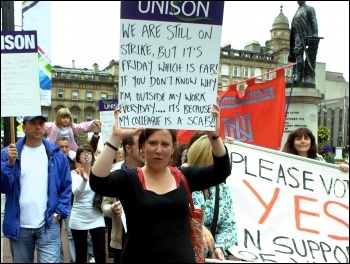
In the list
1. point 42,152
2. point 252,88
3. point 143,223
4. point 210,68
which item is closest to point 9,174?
point 42,152

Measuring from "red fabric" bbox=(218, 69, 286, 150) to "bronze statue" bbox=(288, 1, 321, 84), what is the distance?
2917 mm

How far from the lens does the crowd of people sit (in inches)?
91.6

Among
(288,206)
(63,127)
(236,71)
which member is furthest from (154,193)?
(236,71)

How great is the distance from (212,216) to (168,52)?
1.09 m

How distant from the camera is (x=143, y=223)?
2.31 metres

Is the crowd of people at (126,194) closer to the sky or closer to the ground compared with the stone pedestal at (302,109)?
closer to the ground

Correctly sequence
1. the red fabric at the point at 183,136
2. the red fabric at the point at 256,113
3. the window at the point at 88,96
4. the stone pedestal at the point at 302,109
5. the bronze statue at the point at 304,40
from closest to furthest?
the red fabric at the point at 256,113, the red fabric at the point at 183,136, the stone pedestal at the point at 302,109, the bronze statue at the point at 304,40, the window at the point at 88,96

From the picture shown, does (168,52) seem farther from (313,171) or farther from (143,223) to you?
(313,171)

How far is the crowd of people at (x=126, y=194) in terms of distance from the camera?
233 cm

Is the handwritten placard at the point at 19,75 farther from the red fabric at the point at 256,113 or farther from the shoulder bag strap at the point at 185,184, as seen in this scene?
the red fabric at the point at 256,113

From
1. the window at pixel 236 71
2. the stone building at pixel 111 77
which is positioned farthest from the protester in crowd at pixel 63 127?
the window at pixel 236 71

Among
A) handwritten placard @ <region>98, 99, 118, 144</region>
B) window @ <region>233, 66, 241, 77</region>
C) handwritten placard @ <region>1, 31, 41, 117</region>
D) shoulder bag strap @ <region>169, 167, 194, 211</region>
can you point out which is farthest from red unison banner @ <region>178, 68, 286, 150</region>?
window @ <region>233, 66, 241, 77</region>

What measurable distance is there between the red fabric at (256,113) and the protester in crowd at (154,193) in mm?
3815

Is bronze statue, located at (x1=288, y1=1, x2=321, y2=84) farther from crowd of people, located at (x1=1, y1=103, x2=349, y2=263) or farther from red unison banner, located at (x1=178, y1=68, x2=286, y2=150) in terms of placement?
crowd of people, located at (x1=1, y1=103, x2=349, y2=263)
